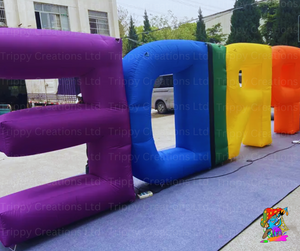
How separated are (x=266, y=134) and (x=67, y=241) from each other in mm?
3795

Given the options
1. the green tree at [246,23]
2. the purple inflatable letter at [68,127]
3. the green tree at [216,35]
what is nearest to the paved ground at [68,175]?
the purple inflatable letter at [68,127]

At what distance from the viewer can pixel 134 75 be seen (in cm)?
285

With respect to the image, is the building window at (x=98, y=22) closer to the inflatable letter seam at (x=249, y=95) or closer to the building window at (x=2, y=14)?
the building window at (x=2, y=14)

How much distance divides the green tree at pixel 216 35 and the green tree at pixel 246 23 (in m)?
7.93

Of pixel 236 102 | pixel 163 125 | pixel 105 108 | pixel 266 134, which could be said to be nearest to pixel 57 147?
pixel 105 108

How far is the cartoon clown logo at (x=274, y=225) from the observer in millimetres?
2205

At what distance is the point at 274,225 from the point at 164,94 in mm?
8562

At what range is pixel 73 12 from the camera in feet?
43.3

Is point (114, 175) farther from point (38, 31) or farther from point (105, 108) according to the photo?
point (38, 31)

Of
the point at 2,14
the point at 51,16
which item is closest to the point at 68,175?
the point at 2,14

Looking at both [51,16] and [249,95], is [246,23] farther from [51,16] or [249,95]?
[249,95]

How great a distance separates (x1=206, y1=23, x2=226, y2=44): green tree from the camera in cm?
2616

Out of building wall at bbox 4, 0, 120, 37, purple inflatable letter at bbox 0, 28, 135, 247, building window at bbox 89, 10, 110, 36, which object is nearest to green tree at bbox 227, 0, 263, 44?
building wall at bbox 4, 0, 120, 37

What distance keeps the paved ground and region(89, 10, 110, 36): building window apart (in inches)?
357
